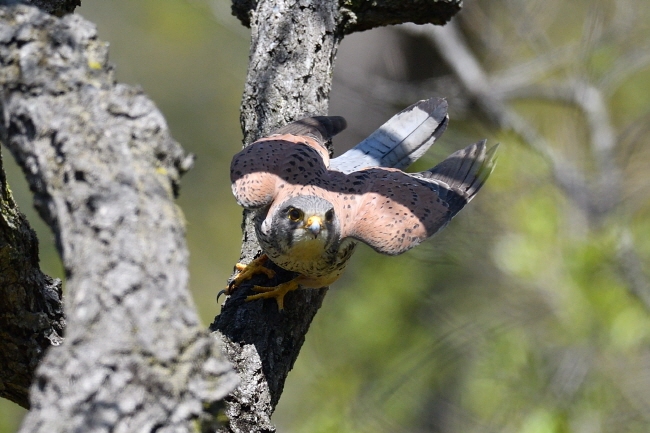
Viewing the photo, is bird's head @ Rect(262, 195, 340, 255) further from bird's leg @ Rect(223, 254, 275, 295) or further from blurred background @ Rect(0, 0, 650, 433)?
blurred background @ Rect(0, 0, 650, 433)

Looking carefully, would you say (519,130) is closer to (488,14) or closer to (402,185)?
(488,14)

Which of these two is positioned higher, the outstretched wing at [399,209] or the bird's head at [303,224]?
the outstretched wing at [399,209]

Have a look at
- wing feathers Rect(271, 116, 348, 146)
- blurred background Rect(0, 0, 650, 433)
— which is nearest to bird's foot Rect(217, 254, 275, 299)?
wing feathers Rect(271, 116, 348, 146)

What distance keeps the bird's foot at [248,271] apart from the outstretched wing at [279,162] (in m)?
0.27

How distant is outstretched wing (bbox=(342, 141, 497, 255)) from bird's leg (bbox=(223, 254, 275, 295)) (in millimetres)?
398

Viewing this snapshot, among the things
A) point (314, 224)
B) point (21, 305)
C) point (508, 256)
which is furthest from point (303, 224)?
point (508, 256)

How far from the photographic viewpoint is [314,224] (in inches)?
113

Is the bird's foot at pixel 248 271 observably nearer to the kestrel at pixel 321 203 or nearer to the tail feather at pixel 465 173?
the kestrel at pixel 321 203

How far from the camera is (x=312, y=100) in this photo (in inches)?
123

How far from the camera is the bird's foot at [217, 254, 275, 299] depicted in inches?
113

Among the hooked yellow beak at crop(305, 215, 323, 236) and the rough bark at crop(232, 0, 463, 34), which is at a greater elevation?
the rough bark at crop(232, 0, 463, 34)

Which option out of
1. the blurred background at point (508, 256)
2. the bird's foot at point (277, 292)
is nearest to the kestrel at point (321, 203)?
the bird's foot at point (277, 292)

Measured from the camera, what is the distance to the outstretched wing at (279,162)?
2.92 m

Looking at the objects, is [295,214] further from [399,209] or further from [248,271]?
[399,209]
